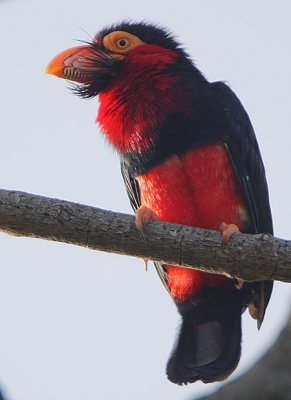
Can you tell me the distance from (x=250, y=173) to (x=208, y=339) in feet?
3.60

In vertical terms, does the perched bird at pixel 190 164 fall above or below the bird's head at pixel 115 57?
below

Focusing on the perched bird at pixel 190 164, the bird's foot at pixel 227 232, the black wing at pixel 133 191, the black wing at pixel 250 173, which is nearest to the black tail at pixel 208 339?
the perched bird at pixel 190 164

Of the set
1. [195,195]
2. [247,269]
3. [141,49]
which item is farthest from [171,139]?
[247,269]

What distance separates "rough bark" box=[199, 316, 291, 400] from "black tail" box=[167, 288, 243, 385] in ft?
1.58

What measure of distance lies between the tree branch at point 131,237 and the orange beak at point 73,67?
159cm

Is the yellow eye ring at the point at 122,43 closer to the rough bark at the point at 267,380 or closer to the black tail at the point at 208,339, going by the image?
the black tail at the point at 208,339

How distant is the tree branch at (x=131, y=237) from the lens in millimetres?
4273

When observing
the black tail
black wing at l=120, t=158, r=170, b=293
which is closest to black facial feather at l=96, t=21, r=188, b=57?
black wing at l=120, t=158, r=170, b=293

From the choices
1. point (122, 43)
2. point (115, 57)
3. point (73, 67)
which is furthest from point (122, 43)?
point (73, 67)

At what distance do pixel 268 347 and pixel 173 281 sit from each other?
1017 millimetres

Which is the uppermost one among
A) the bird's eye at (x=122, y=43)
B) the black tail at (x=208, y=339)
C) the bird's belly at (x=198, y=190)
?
the bird's eye at (x=122, y=43)

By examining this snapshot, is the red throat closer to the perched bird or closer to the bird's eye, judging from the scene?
the perched bird

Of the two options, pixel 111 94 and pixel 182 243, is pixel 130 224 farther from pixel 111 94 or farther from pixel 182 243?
pixel 111 94

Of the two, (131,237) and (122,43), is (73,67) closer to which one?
(122,43)
